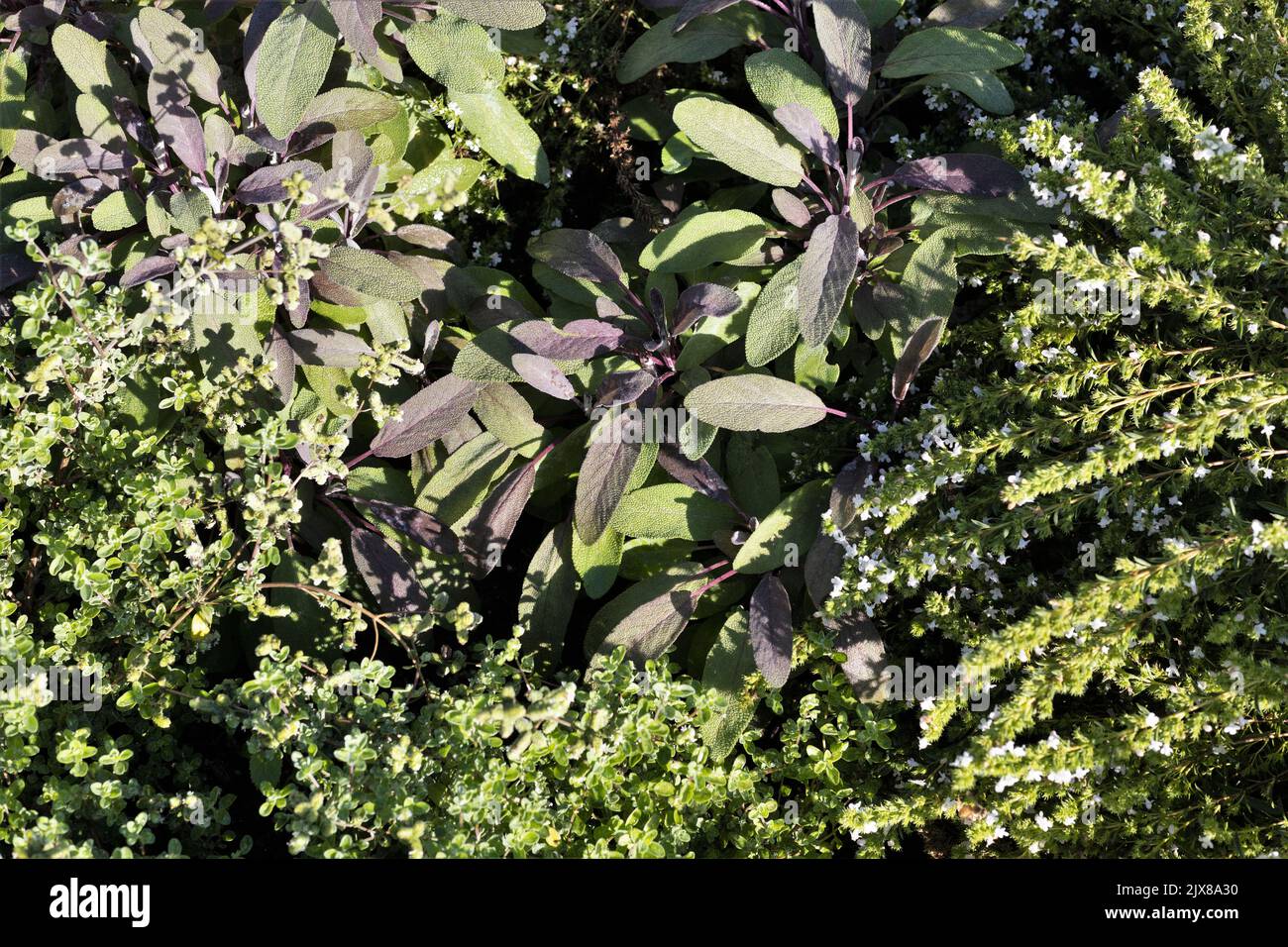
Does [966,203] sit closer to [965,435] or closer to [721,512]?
[965,435]

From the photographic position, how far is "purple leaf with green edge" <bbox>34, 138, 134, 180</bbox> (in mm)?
2447

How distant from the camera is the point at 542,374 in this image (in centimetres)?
233

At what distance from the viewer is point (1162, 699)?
2.06 m

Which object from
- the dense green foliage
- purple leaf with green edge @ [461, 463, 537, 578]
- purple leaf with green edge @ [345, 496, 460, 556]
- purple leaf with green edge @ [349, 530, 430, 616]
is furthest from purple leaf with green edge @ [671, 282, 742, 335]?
purple leaf with green edge @ [349, 530, 430, 616]

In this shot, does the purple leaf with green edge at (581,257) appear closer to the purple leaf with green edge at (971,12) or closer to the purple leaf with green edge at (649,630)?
the purple leaf with green edge at (649,630)

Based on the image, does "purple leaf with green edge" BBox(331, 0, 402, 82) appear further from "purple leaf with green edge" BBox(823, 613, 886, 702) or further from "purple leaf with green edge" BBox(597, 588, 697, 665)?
"purple leaf with green edge" BBox(823, 613, 886, 702)

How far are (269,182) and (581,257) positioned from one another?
0.80 metres

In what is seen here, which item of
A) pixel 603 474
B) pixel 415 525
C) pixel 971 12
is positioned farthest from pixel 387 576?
pixel 971 12

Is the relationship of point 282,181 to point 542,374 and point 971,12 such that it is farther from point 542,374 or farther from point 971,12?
point 971,12

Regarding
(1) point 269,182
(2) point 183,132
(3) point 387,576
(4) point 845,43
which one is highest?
(4) point 845,43

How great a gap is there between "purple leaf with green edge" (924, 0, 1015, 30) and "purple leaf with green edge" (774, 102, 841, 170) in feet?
1.79

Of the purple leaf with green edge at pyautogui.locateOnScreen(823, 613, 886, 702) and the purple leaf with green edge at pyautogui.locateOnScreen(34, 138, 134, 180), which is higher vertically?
the purple leaf with green edge at pyautogui.locateOnScreen(34, 138, 134, 180)

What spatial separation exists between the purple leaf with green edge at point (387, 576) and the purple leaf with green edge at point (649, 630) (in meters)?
0.48
